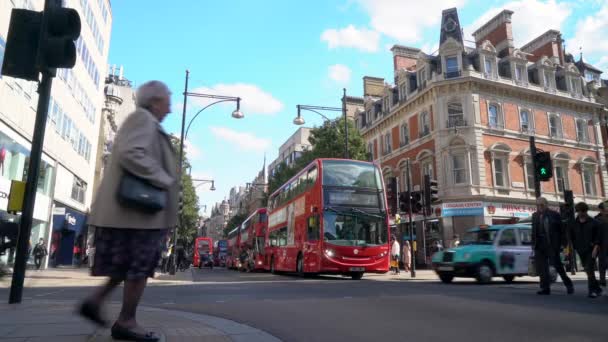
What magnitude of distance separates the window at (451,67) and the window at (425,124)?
3.19 meters

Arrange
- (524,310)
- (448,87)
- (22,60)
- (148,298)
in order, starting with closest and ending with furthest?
(22,60), (524,310), (148,298), (448,87)

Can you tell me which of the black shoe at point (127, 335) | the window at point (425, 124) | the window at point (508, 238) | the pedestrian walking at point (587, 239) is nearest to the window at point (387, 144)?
the window at point (425, 124)

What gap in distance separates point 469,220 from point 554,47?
728 inches

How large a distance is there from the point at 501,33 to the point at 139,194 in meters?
38.7

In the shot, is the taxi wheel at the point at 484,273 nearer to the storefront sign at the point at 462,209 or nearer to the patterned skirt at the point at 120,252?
the patterned skirt at the point at 120,252

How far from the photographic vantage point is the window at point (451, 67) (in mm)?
32125

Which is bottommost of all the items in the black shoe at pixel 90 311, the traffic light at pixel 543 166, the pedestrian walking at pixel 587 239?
the black shoe at pixel 90 311

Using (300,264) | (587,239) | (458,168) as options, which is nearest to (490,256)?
(587,239)

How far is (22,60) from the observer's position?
482cm

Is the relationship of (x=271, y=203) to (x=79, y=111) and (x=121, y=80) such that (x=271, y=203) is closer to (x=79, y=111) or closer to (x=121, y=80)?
(x=79, y=111)

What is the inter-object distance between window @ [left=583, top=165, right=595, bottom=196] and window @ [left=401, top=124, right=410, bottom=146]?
43.0 feet

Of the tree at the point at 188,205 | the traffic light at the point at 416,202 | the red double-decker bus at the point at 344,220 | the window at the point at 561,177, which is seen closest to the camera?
the red double-decker bus at the point at 344,220

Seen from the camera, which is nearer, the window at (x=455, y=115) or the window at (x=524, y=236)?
the window at (x=524, y=236)

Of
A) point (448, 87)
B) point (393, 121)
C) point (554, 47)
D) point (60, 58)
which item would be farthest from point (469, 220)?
point (60, 58)
